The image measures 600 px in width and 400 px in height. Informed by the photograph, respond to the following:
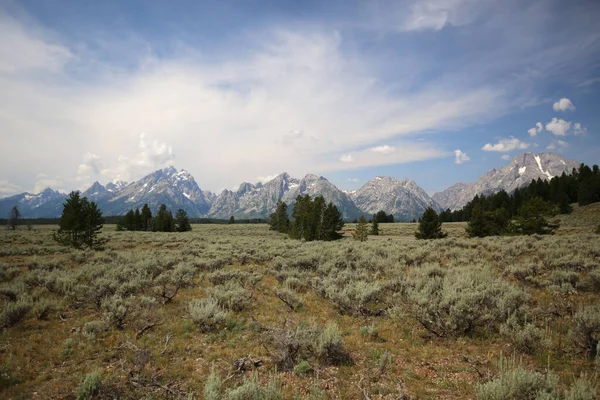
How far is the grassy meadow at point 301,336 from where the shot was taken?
5805mm

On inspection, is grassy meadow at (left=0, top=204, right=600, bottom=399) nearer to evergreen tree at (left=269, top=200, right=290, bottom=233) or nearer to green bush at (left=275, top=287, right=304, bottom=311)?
green bush at (left=275, top=287, right=304, bottom=311)

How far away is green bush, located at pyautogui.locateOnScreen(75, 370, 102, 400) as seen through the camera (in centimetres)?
541

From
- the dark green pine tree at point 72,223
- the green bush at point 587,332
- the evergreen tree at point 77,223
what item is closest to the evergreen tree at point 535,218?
the green bush at point 587,332

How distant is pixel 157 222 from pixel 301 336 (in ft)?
290

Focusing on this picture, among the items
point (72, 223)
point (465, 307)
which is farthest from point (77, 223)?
point (465, 307)

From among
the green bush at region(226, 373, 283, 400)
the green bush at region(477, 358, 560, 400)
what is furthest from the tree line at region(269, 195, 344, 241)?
the green bush at region(477, 358, 560, 400)

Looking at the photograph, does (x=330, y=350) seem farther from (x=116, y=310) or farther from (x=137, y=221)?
(x=137, y=221)

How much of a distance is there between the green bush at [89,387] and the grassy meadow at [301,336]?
0.02 metres

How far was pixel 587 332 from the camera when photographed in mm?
6535

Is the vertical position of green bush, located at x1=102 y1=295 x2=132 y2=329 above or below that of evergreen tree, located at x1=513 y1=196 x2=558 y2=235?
below

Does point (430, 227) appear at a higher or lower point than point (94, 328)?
higher

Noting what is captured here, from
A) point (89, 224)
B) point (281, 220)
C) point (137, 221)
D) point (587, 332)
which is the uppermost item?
point (89, 224)

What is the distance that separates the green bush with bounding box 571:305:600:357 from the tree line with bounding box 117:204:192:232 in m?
90.7

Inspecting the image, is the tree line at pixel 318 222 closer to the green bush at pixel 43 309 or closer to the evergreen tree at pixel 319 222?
the evergreen tree at pixel 319 222
